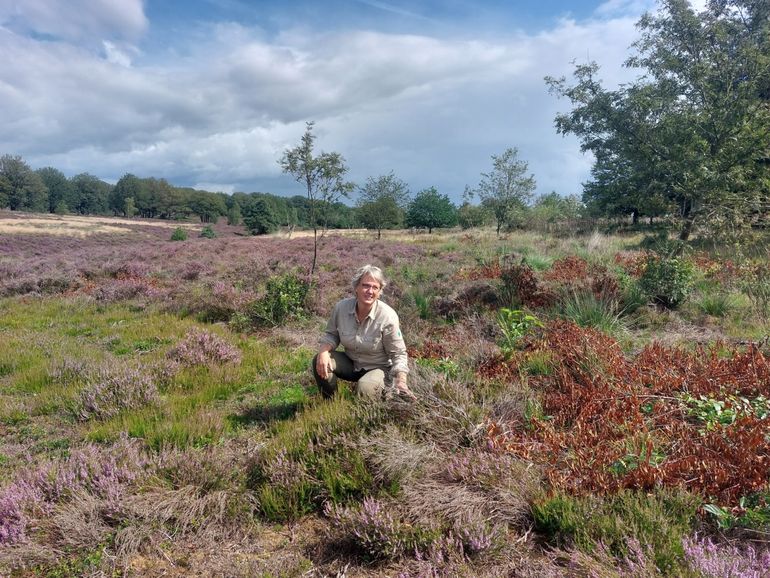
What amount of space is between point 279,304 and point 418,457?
5.37m

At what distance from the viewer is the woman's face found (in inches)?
155

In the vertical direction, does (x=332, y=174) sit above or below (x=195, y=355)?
above

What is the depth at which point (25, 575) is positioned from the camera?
2.28 metres

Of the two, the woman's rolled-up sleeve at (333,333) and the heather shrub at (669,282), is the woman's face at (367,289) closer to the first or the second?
the woman's rolled-up sleeve at (333,333)

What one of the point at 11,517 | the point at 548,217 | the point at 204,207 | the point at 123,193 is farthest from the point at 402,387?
the point at 123,193

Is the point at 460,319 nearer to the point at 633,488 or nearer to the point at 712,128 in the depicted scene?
the point at 633,488

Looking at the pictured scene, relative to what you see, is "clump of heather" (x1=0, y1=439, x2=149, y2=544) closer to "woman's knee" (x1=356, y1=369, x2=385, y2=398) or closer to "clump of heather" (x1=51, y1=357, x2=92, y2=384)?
"woman's knee" (x1=356, y1=369, x2=385, y2=398)

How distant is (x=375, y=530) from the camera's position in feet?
7.89

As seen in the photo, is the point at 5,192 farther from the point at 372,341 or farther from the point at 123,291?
the point at 372,341

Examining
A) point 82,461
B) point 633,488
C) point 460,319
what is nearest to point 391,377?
point 633,488

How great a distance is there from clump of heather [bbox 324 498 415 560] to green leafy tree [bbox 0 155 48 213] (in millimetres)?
101936

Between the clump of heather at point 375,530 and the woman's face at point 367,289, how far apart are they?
1867mm

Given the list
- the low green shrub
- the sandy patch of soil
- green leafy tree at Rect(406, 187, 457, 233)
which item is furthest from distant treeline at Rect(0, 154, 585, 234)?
the sandy patch of soil

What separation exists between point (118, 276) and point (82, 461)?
40.7 ft
